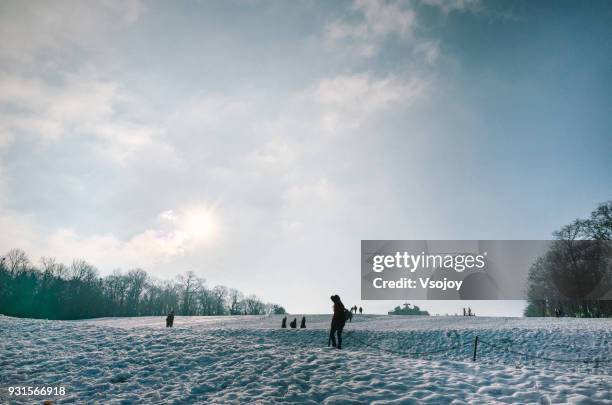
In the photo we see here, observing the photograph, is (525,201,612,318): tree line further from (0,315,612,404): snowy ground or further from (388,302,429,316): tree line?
(388,302,429,316): tree line

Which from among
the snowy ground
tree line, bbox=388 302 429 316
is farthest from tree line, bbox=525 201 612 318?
Answer: tree line, bbox=388 302 429 316

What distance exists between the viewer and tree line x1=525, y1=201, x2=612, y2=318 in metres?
45.3

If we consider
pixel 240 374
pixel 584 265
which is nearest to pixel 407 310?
pixel 584 265

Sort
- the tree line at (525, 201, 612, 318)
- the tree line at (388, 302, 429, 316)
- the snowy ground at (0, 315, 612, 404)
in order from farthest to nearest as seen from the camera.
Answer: the tree line at (388, 302, 429, 316) → the tree line at (525, 201, 612, 318) → the snowy ground at (0, 315, 612, 404)

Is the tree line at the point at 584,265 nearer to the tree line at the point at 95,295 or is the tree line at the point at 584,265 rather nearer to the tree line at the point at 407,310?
the tree line at the point at 95,295

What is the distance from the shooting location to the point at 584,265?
48219 millimetres

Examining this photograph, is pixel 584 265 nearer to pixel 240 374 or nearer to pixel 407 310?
pixel 240 374

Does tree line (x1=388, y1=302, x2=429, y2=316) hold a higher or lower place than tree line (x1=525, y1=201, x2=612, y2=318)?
lower

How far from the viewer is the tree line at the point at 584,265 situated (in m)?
45.3

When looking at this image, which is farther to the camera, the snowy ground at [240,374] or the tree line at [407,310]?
the tree line at [407,310]

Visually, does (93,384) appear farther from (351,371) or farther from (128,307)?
(128,307)

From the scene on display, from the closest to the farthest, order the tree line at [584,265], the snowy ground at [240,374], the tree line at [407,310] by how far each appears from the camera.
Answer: the snowy ground at [240,374] < the tree line at [584,265] < the tree line at [407,310]

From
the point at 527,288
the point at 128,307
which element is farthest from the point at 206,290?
the point at 527,288

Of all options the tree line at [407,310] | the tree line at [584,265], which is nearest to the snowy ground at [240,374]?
the tree line at [584,265]
